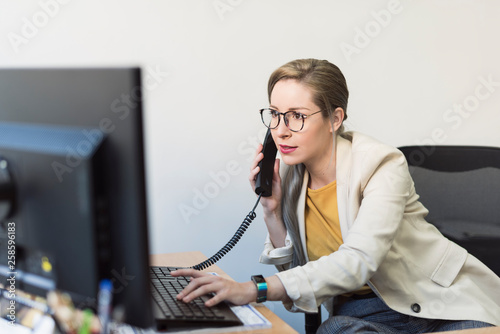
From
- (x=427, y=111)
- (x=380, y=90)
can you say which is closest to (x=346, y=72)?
(x=380, y=90)

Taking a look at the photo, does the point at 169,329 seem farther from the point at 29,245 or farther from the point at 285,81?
the point at 285,81

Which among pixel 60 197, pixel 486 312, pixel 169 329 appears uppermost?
pixel 60 197

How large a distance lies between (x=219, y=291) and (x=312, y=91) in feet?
2.06

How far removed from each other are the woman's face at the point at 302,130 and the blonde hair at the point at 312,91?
0.06 feet

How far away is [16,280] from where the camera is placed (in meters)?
0.78

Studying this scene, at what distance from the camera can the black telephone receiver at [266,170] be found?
1.57m

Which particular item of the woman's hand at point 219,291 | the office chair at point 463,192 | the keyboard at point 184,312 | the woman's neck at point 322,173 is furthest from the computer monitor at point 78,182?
the office chair at point 463,192

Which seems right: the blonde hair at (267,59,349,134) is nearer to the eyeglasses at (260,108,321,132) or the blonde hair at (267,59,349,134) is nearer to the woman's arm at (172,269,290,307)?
the eyeglasses at (260,108,321,132)

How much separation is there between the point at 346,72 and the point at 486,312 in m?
1.11

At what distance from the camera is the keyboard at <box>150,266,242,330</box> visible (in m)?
0.94

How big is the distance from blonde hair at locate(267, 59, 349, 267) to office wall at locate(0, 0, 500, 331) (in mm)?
487

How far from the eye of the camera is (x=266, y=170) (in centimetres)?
158

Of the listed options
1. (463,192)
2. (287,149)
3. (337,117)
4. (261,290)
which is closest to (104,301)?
(261,290)

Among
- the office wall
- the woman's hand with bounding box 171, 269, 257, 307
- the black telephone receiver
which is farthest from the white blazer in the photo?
the office wall
